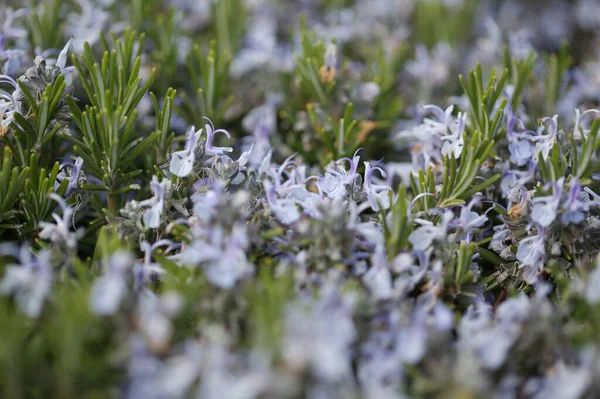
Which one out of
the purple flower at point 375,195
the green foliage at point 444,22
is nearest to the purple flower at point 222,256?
the purple flower at point 375,195

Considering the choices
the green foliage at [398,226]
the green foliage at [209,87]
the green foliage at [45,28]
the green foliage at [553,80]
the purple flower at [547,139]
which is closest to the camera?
the green foliage at [398,226]

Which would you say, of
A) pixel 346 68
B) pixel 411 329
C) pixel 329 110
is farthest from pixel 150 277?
pixel 346 68

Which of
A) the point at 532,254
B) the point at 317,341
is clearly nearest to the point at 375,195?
the point at 532,254

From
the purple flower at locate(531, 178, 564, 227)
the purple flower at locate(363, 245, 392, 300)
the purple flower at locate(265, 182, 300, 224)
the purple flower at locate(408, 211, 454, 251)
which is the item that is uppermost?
the purple flower at locate(265, 182, 300, 224)

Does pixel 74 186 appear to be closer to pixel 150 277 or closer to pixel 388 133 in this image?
pixel 150 277

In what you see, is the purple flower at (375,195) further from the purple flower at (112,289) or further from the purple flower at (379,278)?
the purple flower at (112,289)

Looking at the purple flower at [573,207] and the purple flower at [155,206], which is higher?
the purple flower at [155,206]

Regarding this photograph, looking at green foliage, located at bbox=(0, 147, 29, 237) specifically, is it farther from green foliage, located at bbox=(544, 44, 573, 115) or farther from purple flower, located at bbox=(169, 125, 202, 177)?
green foliage, located at bbox=(544, 44, 573, 115)

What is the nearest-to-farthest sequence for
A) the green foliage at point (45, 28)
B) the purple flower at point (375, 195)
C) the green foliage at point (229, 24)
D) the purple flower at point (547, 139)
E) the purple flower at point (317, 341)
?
the purple flower at point (317, 341) < the purple flower at point (375, 195) < the purple flower at point (547, 139) < the green foliage at point (45, 28) < the green foliage at point (229, 24)

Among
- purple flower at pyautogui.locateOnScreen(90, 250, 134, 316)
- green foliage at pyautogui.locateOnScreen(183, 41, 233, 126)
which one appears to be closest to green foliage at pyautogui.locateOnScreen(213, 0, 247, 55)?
green foliage at pyautogui.locateOnScreen(183, 41, 233, 126)
